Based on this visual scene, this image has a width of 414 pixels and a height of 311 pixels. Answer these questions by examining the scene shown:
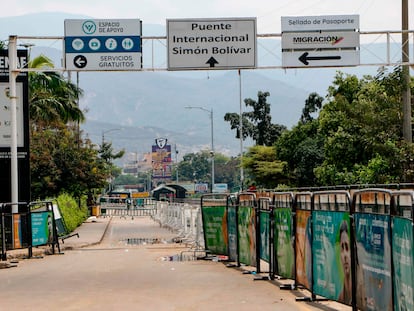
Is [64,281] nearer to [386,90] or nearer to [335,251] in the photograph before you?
[335,251]

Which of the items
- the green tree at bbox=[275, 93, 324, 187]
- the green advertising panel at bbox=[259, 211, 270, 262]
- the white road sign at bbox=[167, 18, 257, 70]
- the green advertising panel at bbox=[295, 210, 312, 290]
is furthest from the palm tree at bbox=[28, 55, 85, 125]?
the green advertising panel at bbox=[295, 210, 312, 290]

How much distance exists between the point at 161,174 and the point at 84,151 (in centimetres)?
12438

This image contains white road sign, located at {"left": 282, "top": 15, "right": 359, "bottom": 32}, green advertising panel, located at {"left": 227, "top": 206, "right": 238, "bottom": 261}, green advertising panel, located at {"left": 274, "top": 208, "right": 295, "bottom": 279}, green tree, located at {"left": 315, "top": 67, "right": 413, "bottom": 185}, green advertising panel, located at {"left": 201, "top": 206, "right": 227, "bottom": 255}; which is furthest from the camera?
green tree, located at {"left": 315, "top": 67, "right": 413, "bottom": 185}

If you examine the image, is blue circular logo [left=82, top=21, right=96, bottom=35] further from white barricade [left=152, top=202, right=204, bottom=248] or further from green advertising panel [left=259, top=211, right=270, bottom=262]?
green advertising panel [left=259, top=211, right=270, bottom=262]

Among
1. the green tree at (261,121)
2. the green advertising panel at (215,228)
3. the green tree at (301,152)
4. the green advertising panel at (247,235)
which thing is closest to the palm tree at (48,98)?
the green tree at (301,152)

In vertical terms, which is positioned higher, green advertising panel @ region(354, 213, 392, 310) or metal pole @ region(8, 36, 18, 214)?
metal pole @ region(8, 36, 18, 214)

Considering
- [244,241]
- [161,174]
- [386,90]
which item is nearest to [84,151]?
[386,90]

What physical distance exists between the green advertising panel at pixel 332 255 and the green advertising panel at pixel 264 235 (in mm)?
3200

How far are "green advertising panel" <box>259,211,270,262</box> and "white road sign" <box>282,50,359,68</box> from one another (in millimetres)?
12068

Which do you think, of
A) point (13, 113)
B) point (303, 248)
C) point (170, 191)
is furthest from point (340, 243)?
point (170, 191)

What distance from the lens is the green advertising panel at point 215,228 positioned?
1988cm

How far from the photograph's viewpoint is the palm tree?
43697 mm

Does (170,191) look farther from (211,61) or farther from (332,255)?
(332,255)

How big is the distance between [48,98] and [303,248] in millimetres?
34638
